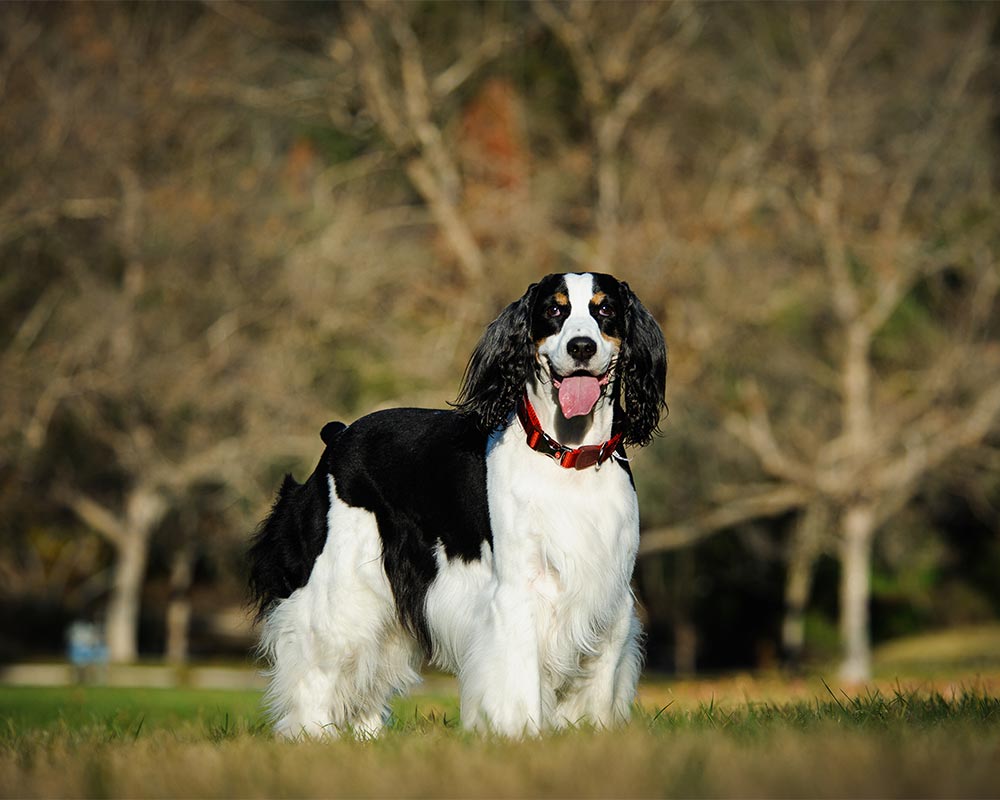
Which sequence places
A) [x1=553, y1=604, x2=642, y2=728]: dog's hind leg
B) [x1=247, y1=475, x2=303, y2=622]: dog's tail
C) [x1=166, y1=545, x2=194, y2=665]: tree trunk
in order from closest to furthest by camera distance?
[x1=553, y1=604, x2=642, y2=728]: dog's hind leg < [x1=247, y1=475, x2=303, y2=622]: dog's tail < [x1=166, y1=545, x2=194, y2=665]: tree trunk

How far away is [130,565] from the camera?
98.5 feet

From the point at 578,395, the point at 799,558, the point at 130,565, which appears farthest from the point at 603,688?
the point at 130,565

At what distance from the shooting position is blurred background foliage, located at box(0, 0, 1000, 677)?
2481cm

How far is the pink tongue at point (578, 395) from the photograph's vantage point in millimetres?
6121

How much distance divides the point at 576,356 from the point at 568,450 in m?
0.42

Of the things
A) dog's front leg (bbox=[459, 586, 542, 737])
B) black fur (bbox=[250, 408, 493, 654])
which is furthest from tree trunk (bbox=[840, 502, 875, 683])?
dog's front leg (bbox=[459, 586, 542, 737])

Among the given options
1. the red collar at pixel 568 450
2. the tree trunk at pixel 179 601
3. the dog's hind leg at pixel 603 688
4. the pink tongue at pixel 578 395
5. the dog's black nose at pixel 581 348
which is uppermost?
the dog's black nose at pixel 581 348

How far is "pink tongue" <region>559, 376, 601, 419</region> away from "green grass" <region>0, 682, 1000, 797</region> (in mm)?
1358

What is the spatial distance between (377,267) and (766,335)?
799 cm

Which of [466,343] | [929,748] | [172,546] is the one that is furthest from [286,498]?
[172,546]

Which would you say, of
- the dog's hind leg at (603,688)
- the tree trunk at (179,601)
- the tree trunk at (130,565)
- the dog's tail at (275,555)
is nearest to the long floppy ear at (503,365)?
the dog's hind leg at (603,688)

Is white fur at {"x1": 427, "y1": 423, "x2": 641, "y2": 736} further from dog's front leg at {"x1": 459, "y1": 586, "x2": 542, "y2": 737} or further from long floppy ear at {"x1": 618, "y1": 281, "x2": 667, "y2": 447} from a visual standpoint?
long floppy ear at {"x1": 618, "y1": 281, "x2": 667, "y2": 447}

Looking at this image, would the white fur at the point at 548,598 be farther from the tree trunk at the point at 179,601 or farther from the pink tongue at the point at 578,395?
the tree trunk at the point at 179,601

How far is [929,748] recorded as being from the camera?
4496 mm
